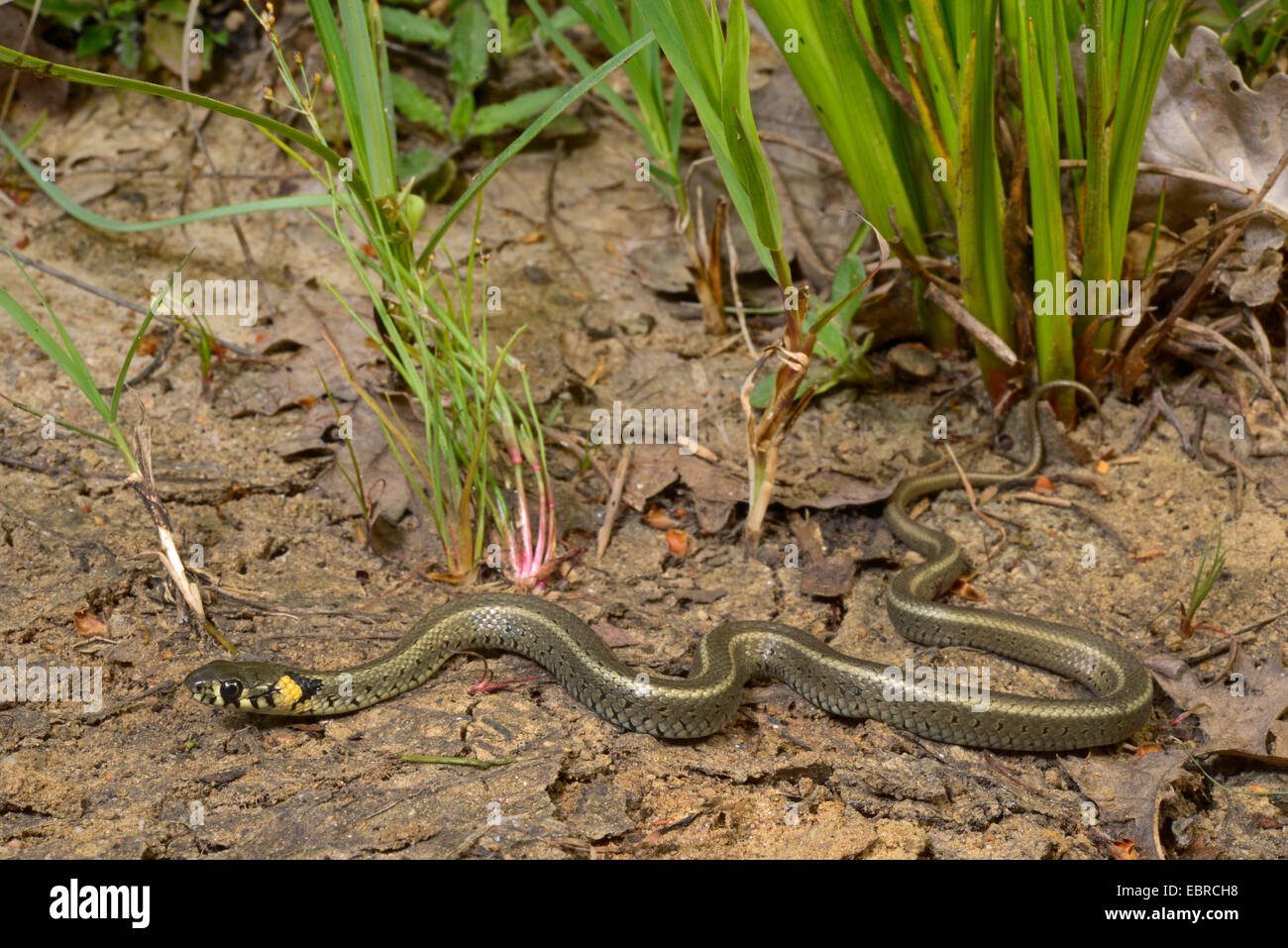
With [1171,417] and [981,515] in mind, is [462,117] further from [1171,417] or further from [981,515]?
[1171,417]

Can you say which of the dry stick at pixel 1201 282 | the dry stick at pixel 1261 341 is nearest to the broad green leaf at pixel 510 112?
the dry stick at pixel 1201 282

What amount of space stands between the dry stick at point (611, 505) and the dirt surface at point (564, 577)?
0.10 metres

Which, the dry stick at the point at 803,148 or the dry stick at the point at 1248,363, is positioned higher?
the dry stick at the point at 803,148

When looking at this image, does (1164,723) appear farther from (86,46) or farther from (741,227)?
(86,46)

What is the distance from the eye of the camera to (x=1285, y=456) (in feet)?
18.8

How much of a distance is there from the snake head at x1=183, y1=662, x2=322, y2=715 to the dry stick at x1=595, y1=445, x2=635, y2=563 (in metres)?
1.92

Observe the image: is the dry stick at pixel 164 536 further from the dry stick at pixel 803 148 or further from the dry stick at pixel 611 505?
the dry stick at pixel 803 148

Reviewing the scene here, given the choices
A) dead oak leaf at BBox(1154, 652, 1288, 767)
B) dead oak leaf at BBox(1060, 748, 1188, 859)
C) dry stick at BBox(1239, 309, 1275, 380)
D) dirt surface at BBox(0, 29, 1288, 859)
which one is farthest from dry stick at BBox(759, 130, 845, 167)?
dead oak leaf at BBox(1060, 748, 1188, 859)

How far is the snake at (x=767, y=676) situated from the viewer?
451 centimetres

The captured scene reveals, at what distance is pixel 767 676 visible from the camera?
5.15 meters

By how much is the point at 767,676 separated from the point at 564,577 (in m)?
1.31

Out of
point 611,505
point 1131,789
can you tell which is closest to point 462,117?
point 611,505

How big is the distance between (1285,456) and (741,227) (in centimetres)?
389

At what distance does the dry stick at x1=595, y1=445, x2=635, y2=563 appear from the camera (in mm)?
5762
